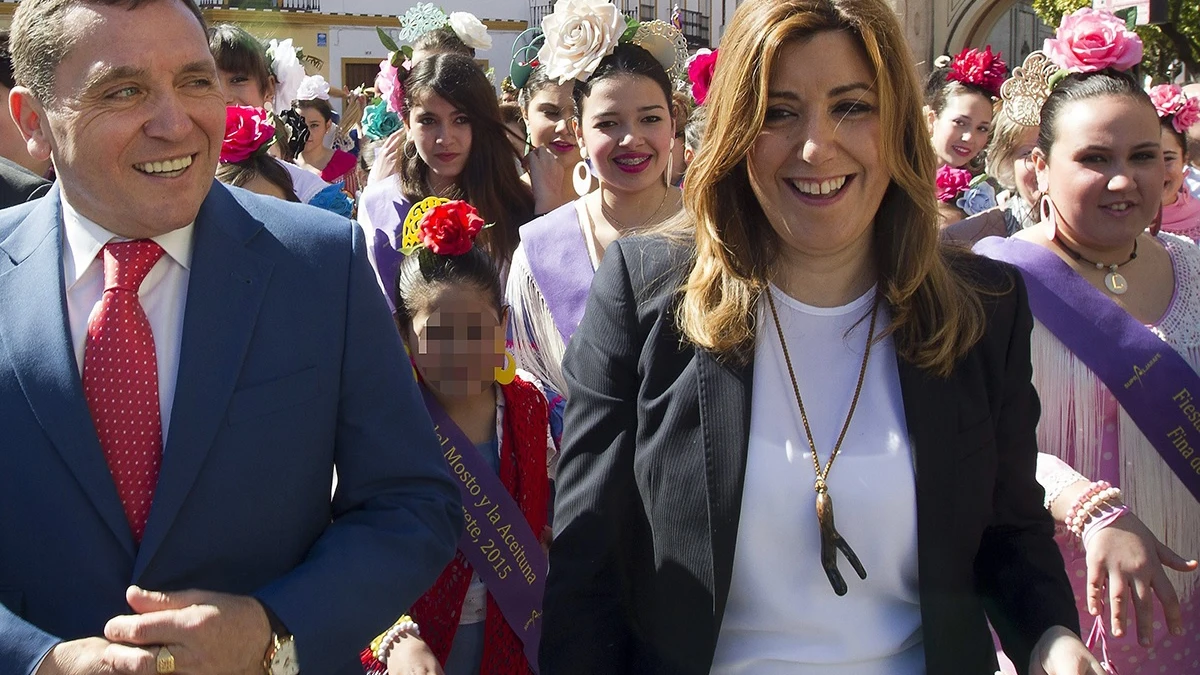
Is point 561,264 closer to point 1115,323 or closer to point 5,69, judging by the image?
point 1115,323

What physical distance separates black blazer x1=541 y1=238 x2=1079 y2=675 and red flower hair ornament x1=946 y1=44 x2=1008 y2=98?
457 centimetres

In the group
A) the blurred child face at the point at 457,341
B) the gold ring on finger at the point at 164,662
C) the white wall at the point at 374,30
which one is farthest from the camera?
the white wall at the point at 374,30

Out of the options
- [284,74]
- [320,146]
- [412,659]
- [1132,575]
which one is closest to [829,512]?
[1132,575]

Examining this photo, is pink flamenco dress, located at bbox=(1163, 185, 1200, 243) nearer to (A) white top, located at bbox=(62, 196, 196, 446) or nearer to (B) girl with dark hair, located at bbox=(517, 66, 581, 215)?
(B) girl with dark hair, located at bbox=(517, 66, 581, 215)

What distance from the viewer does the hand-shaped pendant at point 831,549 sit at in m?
1.87

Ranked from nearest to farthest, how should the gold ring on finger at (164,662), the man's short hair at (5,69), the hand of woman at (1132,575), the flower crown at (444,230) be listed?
the gold ring on finger at (164,662) < the hand of woman at (1132,575) < the flower crown at (444,230) < the man's short hair at (5,69)

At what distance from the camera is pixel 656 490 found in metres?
1.98

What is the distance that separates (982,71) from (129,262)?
17.7ft

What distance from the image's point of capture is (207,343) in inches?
71.7

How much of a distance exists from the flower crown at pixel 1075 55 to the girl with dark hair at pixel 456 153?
200 cm

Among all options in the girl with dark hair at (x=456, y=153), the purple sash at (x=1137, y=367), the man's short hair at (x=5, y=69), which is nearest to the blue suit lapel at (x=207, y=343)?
the purple sash at (x=1137, y=367)

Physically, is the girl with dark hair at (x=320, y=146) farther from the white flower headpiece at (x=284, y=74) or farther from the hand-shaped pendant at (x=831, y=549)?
the hand-shaped pendant at (x=831, y=549)

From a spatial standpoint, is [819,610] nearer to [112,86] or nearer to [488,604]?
[488,604]

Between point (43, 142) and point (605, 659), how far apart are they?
121cm
